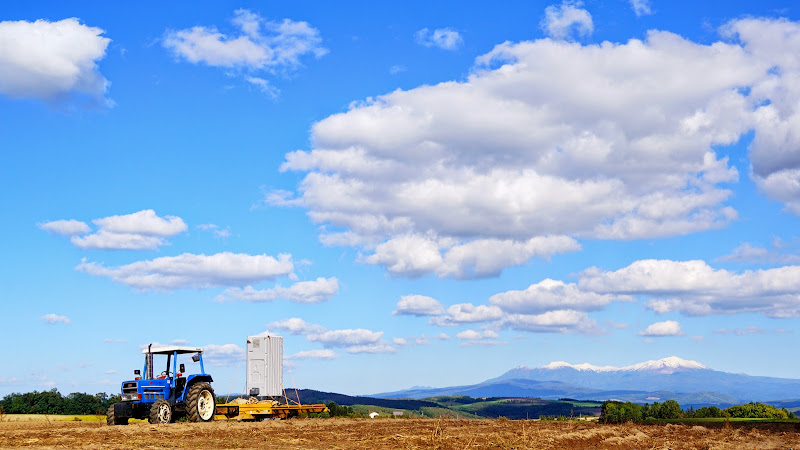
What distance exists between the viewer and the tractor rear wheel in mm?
35750

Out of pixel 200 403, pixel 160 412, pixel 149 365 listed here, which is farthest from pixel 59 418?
pixel 160 412

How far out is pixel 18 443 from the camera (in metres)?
24.9

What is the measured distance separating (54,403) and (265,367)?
59248mm

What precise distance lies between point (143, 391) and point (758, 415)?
102115 millimetres

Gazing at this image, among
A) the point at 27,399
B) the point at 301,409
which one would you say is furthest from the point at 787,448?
the point at 27,399

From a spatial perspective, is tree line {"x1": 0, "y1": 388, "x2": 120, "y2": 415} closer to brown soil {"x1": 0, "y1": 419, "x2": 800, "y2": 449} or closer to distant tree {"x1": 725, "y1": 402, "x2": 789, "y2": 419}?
brown soil {"x1": 0, "y1": 419, "x2": 800, "y2": 449}

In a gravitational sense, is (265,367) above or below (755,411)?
above

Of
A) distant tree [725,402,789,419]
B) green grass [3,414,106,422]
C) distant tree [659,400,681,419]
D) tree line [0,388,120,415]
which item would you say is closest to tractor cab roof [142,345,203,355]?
green grass [3,414,106,422]

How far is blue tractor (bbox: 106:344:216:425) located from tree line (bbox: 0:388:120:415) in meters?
53.4

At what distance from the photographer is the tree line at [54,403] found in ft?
284

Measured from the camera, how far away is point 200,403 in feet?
120

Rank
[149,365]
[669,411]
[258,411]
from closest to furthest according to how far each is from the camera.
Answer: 1. [149,365]
2. [258,411]
3. [669,411]

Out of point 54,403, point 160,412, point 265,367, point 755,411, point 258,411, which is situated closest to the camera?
point 160,412

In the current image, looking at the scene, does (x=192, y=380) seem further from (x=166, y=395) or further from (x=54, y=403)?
(x=54, y=403)
